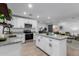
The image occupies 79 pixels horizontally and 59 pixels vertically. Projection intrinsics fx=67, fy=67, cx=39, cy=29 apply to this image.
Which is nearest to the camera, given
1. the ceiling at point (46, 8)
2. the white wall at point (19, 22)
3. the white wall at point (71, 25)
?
the ceiling at point (46, 8)

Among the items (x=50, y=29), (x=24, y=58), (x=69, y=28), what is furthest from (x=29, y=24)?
(x=50, y=29)

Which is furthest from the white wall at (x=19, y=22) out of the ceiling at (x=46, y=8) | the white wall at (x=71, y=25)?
the white wall at (x=71, y=25)

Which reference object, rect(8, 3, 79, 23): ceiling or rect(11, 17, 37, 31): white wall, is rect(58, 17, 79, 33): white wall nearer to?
rect(8, 3, 79, 23): ceiling

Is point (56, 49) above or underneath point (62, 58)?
underneath

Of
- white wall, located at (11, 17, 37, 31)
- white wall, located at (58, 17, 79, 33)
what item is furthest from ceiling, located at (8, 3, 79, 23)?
white wall, located at (58, 17, 79, 33)

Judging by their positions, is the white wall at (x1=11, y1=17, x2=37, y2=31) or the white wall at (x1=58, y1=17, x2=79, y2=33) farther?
the white wall at (x1=58, y1=17, x2=79, y2=33)

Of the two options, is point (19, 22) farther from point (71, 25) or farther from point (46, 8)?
point (71, 25)

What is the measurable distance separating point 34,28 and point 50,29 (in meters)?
6.64

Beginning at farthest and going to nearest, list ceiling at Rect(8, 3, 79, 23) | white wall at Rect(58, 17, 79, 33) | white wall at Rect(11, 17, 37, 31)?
white wall at Rect(58, 17, 79, 33) < white wall at Rect(11, 17, 37, 31) < ceiling at Rect(8, 3, 79, 23)

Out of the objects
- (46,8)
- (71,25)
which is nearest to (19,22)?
(46,8)

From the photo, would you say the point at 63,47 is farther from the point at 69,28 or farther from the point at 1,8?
the point at 69,28

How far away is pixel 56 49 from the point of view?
2.25 m

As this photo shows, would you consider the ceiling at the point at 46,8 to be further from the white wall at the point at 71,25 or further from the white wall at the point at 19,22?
the white wall at the point at 71,25

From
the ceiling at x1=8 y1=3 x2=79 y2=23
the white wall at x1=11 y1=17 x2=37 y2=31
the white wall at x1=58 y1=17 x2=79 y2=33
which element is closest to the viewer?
the ceiling at x1=8 y1=3 x2=79 y2=23
